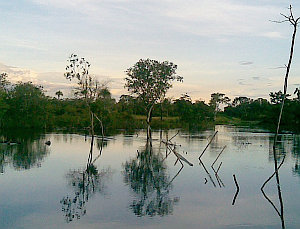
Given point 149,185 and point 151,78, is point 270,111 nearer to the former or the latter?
point 151,78

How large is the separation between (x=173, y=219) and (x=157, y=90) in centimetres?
4768

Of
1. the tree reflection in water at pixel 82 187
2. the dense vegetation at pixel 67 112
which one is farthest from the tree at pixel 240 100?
the tree reflection in water at pixel 82 187

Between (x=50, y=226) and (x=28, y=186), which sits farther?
(x=28, y=186)

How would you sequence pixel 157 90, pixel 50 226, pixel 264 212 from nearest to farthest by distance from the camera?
pixel 50 226, pixel 264 212, pixel 157 90

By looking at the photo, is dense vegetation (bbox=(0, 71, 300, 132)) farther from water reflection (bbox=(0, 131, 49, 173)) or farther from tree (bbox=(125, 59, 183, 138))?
water reflection (bbox=(0, 131, 49, 173))

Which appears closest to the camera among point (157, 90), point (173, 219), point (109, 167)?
point (173, 219)

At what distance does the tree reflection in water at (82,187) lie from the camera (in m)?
11.4

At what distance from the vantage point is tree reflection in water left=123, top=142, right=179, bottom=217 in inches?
459

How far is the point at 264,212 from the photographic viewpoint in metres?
11.6

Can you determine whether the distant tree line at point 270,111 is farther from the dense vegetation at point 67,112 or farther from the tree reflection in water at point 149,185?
the tree reflection in water at point 149,185

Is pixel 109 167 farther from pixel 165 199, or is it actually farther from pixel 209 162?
pixel 165 199

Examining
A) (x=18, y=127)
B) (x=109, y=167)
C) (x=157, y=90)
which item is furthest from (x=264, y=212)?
(x=18, y=127)

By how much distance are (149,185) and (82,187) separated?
8.19ft

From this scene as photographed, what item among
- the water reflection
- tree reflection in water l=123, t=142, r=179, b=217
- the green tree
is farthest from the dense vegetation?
tree reflection in water l=123, t=142, r=179, b=217
